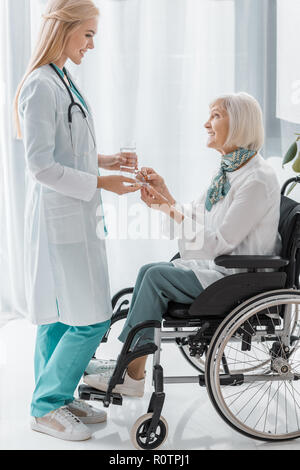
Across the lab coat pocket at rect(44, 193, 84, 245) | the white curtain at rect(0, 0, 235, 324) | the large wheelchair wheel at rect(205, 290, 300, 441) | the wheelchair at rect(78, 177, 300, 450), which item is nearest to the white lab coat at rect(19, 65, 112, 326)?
the lab coat pocket at rect(44, 193, 84, 245)

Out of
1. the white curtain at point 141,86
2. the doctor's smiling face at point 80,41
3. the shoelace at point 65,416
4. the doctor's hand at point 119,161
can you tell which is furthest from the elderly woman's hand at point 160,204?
the white curtain at point 141,86

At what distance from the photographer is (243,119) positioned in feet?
6.39

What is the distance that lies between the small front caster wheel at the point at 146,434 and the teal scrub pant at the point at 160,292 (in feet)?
0.80

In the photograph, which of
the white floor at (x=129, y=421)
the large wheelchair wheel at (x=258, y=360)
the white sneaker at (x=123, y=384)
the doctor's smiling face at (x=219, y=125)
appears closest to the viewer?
the large wheelchair wheel at (x=258, y=360)

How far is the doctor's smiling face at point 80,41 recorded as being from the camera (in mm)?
1828

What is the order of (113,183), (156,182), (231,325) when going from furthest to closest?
(156,182) < (113,183) < (231,325)

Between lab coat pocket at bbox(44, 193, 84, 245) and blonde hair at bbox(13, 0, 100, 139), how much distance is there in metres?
0.35

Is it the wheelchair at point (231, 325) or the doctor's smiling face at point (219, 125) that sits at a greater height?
the doctor's smiling face at point (219, 125)

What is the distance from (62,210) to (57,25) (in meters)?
0.59

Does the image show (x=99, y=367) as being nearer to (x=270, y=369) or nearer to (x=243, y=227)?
(x=270, y=369)

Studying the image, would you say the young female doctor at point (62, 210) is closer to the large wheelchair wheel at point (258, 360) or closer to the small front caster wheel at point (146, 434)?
the small front caster wheel at point (146, 434)

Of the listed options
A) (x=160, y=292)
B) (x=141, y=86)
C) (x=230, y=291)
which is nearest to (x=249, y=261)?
(x=230, y=291)

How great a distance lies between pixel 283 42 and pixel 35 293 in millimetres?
2180
